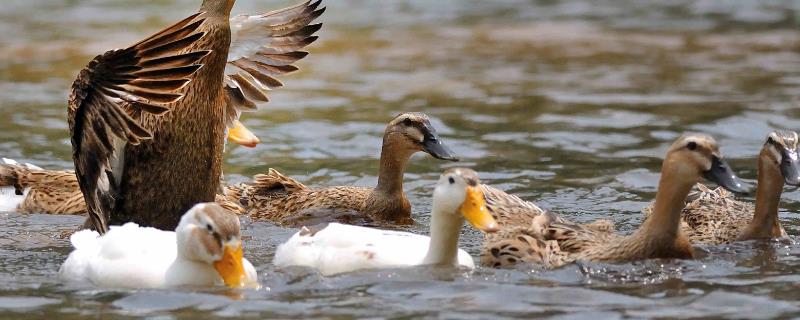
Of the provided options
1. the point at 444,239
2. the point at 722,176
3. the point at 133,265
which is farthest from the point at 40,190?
the point at 722,176

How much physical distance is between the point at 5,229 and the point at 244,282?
338cm

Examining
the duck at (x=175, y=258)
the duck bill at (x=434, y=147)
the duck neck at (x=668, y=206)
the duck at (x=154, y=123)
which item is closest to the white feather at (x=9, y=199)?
the duck at (x=154, y=123)

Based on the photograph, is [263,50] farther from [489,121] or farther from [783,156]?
[783,156]

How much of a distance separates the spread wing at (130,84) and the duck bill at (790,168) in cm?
410

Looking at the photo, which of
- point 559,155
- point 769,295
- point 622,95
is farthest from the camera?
point 622,95

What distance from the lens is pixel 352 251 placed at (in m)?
9.71

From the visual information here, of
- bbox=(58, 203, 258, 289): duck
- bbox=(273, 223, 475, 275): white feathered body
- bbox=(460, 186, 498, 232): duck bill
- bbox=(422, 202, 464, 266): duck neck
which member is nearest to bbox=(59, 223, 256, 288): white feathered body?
bbox=(58, 203, 258, 289): duck

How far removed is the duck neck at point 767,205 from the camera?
1085 cm

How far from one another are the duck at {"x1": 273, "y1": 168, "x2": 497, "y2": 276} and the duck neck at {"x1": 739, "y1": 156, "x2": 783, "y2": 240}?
2.38m

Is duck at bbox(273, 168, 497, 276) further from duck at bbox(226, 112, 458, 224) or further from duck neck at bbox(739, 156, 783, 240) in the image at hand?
duck neck at bbox(739, 156, 783, 240)

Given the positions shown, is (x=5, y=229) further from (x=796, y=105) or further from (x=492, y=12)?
(x=492, y=12)

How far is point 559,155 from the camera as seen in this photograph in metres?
15.3

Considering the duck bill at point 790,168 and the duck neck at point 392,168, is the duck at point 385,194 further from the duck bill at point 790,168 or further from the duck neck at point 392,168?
the duck bill at point 790,168

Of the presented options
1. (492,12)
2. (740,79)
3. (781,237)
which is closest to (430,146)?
(781,237)
